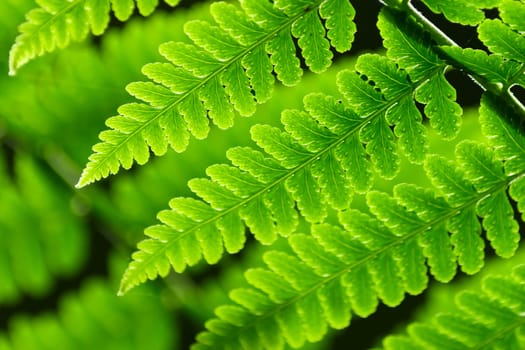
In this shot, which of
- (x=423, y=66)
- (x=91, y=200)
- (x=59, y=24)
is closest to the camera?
(x=423, y=66)

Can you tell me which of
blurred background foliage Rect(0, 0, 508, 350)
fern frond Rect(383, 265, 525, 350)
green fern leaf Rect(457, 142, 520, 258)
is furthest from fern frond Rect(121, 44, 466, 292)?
blurred background foliage Rect(0, 0, 508, 350)

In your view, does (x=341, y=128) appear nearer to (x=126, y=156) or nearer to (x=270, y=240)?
(x=270, y=240)

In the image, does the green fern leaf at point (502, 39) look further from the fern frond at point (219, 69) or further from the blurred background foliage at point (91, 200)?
the blurred background foliage at point (91, 200)

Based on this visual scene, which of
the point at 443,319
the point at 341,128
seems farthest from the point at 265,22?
the point at 443,319

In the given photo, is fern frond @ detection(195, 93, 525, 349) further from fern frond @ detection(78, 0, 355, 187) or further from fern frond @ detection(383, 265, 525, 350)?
fern frond @ detection(78, 0, 355, 187)

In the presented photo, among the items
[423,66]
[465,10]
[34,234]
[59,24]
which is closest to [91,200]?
[34,234]

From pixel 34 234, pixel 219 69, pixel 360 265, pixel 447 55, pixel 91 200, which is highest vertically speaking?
pixel 447 55

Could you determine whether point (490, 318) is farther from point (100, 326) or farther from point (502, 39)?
point (100, 326)
